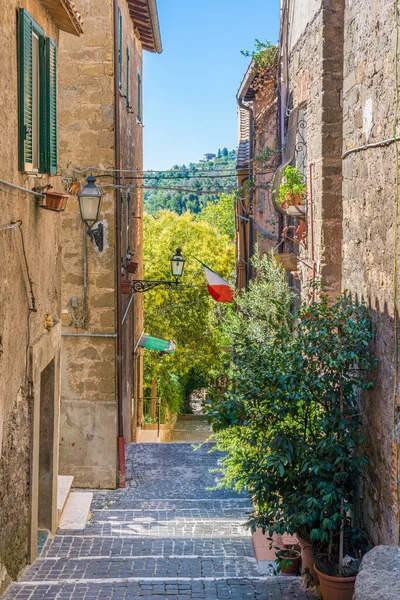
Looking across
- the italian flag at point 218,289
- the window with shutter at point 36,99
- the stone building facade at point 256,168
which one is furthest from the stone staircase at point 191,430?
the window with shutter at point 36,99

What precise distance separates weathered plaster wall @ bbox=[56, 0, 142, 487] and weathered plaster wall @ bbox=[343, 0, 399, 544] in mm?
7475

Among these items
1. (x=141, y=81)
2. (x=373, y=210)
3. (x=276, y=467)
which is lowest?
(x=276, y=467)

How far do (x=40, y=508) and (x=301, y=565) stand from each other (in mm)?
3663

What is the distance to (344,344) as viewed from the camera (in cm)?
689

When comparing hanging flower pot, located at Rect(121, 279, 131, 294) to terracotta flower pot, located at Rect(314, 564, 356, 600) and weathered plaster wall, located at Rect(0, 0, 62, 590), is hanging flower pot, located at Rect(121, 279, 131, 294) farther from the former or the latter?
terracotta flower pot, located at Rect(314, 564, 356, 600)

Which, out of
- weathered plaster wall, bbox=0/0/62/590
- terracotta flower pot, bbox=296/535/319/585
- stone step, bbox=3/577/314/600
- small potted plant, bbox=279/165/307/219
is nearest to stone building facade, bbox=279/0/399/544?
terracotta flower pot, bbox=296/535/319/585

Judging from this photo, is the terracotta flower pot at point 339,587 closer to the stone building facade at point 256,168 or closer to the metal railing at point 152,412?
the stone building facade at point 256,168

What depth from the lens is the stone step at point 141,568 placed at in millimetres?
8023

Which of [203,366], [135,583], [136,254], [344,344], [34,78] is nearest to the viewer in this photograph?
[344,344]

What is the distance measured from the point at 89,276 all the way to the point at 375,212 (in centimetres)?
876

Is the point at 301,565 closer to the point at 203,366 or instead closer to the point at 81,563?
the point at 81,563

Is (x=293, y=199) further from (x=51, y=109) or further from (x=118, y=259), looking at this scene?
(x=118, y=259)

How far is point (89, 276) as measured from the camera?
14.9 metres

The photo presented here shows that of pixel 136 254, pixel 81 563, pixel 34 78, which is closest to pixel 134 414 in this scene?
pixel 136 254
